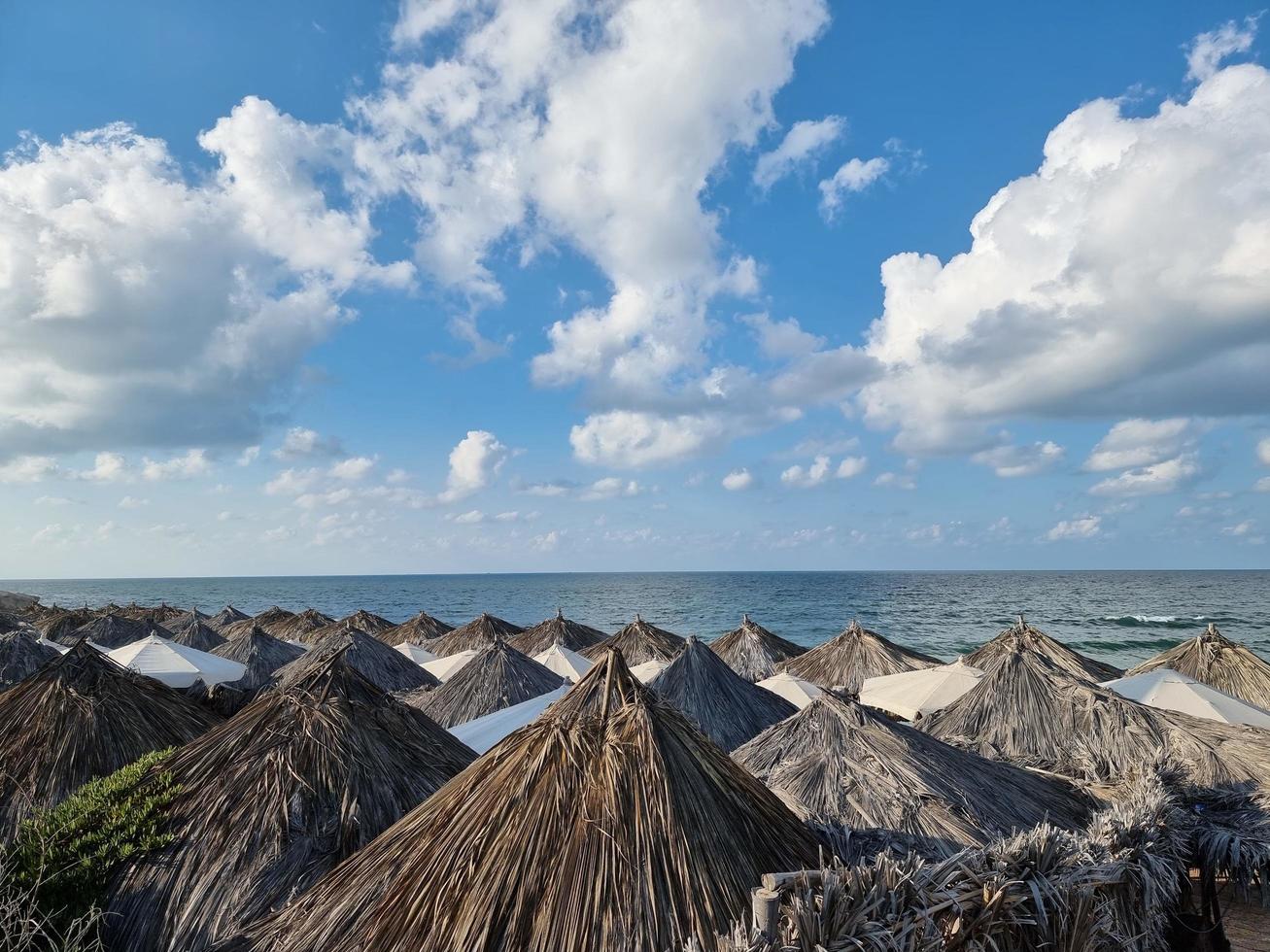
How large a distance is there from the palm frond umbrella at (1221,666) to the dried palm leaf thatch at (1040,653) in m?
0.94

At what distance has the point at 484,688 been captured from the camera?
13234 millimetres

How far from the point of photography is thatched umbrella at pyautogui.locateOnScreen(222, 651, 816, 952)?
2967 millimetres

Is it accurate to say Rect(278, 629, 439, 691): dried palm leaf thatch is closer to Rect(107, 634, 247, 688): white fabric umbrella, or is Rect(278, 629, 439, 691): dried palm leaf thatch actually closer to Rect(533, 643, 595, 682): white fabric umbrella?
Rect(107, 634, 247, 688): white fabric umbrella

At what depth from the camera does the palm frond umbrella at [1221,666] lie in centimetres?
1287

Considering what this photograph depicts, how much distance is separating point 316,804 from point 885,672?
14.0 metres

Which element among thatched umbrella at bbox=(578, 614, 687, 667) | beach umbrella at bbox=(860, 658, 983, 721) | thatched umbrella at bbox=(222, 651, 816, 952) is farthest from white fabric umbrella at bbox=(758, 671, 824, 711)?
thatched umbrella at bbox=(222, 651, 816, 952)

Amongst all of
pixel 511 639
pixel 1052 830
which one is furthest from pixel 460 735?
pixel 511 639

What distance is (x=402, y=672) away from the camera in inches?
632

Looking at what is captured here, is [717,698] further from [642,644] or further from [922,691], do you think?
[642,644]

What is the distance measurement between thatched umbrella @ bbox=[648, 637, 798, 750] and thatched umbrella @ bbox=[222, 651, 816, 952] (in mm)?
7597

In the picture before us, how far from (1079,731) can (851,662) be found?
7288 mm

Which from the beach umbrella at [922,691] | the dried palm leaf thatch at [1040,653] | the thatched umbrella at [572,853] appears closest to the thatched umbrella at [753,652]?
the dried palm leaf thatch at [1040,653]

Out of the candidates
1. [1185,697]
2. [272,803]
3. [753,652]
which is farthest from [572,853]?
[753,652]

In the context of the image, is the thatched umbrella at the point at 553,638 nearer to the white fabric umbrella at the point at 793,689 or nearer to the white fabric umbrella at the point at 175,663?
the white fabric umbrella at the point at 175,663
